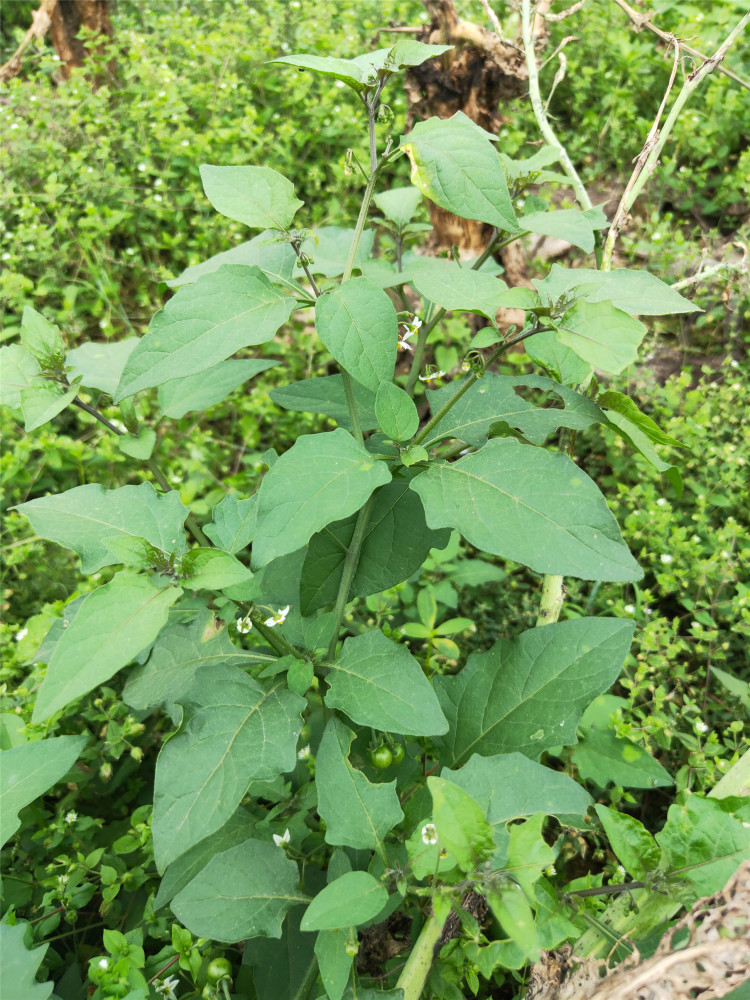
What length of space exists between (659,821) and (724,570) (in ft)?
2.80

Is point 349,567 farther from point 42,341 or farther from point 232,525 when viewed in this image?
point 42,341

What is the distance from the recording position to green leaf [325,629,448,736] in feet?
4.06

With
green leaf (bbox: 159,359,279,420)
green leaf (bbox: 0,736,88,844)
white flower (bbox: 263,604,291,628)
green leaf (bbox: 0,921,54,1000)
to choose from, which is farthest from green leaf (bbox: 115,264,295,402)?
green leaf (bbox: 0,921,54,1000)

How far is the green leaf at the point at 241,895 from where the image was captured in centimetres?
131

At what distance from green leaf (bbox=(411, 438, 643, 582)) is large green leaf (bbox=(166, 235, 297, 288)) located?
590 millimetres

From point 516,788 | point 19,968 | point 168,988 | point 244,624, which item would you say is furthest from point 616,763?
point 19,968

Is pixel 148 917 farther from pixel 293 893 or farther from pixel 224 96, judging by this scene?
pixel 224 96

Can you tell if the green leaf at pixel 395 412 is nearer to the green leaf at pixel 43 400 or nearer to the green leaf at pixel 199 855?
the green leaf at pixel 43 400

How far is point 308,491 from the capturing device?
121 centimetres

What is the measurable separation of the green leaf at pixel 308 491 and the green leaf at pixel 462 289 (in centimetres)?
32

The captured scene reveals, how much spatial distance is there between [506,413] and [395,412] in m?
0.29

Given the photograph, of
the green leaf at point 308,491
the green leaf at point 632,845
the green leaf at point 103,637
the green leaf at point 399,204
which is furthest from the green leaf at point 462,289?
the green leaf at point 632,845

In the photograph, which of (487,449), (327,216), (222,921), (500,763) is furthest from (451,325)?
(222,921)

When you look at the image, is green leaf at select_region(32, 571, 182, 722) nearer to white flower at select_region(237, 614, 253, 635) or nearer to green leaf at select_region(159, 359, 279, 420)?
white flower at select_region(237, 614, 253, 635)
